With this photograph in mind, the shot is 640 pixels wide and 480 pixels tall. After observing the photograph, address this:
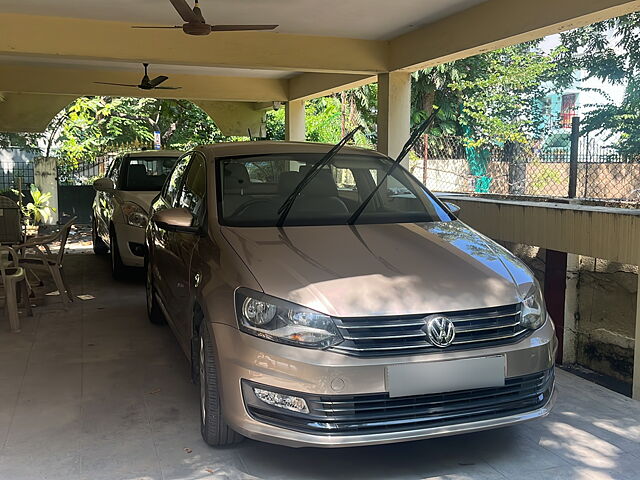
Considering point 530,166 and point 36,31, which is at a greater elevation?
point 36,31

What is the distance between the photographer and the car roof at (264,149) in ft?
13.9

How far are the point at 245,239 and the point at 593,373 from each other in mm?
3041

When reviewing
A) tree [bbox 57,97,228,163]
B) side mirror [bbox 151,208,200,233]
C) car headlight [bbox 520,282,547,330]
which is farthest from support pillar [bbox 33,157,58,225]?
car headlight [bbox 520,282,547,330]

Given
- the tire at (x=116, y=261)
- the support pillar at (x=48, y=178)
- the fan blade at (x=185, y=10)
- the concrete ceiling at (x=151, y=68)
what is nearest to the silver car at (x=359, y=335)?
the fan blade at (x=185, y=10)

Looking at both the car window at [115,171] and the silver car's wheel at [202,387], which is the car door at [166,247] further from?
the car window at [115,171]

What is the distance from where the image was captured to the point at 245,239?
335cm

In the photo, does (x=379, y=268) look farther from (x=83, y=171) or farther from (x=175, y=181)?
(x=83, y=171)

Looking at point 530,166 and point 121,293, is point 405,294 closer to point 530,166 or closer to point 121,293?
point 121,293

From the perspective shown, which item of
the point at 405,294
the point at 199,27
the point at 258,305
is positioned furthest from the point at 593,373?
the point at 199,27

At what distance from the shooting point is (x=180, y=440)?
3.34 meters

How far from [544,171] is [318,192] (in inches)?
308

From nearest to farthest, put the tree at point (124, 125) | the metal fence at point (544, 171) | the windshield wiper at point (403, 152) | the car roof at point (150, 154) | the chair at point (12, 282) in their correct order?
the windshield wiper at point (403, 152), the chair at point (12, 282), the car roof at point (150, 154), the metal fence at point (544, 171), the tree at point (124, 125)

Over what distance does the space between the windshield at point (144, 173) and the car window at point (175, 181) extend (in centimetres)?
260

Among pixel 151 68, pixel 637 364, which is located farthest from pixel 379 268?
pixel 151 68
